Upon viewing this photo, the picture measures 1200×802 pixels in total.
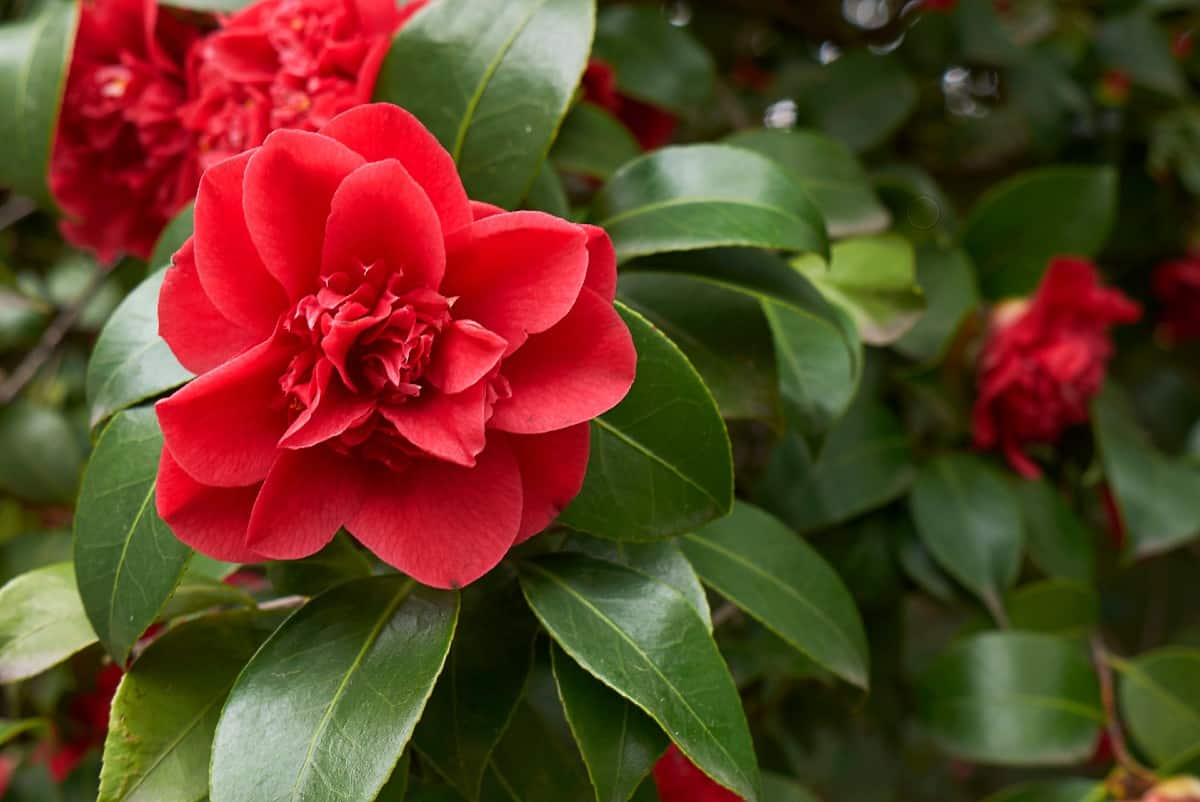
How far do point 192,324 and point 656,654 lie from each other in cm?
25

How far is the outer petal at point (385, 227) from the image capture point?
1.42ft

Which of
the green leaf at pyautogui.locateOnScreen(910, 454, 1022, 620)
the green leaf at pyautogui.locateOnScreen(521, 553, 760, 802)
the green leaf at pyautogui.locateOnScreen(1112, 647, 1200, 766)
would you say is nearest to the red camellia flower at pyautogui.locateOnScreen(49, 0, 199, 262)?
the green leaf at pyautogui.locateOnScreen(521, 553, 760, 802)

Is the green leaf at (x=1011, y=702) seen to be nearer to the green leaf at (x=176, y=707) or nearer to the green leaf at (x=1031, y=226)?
the green leaf at (x=1031, y=226)

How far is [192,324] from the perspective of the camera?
1.48 feet

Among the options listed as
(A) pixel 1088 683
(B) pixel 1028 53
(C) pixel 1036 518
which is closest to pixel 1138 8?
(B) pixel 1028 53

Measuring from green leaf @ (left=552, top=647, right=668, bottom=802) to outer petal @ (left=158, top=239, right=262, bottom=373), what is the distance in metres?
0.20

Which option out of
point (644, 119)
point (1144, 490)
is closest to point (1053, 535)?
point (1144, 490)

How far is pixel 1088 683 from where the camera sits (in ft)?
2.97

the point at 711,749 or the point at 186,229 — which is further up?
the point at 186,229

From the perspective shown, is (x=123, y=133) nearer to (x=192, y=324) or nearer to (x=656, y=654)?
(x=192, y=324)

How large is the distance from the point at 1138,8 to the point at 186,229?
116 centimetres

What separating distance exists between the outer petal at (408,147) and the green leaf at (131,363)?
5.2 inches

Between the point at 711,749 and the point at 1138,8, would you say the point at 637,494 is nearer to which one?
the point at 711,749

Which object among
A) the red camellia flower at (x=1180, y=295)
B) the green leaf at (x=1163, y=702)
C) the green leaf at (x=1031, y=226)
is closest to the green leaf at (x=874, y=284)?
the green leaf at (x=1031, y=226)
